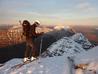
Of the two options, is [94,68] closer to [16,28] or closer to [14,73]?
[14,73]

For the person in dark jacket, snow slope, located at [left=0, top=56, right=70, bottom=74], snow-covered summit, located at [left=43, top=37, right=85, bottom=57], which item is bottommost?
snow slope, located at [left=0, top=56, right=70, bottom=74]

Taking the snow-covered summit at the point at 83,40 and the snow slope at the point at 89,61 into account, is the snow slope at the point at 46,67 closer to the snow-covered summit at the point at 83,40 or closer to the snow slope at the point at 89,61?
the snow slope at the point at 89,61

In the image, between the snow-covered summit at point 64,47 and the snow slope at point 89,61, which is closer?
the snow slope at point 89,61

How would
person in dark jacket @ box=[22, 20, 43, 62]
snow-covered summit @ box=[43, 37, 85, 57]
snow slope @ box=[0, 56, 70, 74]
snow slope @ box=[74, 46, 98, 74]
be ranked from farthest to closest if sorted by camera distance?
snow-covered summit @ box=[43, 37, 85, 57] < person in dark jacket @ box=[22, 20, 43, 62] < snow slope @ box=[0, 56, 70, 74] < snow slope @ box=[74, 46, 98, 74]

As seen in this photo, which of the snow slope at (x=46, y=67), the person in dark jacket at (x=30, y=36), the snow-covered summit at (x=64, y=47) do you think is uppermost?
the person in dark jacket at (x=30, y=36)

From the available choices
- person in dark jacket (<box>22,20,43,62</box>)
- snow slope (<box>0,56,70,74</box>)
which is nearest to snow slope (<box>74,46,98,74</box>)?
snow slope (<box>0,56,70,74</box>)

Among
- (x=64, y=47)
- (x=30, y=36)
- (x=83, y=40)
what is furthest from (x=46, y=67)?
(x=83, y=40)

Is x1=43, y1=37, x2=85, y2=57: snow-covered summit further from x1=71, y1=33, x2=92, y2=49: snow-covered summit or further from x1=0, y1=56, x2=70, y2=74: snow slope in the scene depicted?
x1=0, y1=56, x2=70, y2=74: snow slope

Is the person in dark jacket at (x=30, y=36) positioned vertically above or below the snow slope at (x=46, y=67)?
above

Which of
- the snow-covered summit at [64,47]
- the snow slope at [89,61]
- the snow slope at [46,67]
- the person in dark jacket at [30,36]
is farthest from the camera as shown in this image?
the snow-covered summit at [64,47]

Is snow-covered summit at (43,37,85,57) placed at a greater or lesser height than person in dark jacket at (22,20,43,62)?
lesser

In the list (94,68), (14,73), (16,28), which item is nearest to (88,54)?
(94,68)

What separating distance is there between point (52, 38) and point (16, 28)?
0.70 metres

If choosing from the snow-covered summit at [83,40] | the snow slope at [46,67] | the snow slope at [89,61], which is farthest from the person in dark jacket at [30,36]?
the snow-covered summit at [83,40]
